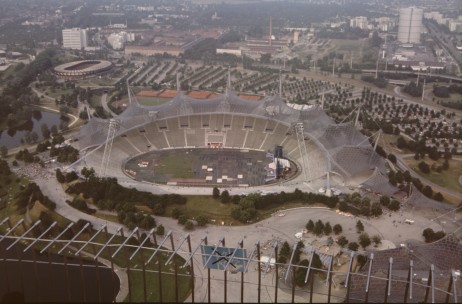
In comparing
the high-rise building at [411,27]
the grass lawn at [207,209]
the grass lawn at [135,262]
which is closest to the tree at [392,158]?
the grass lawn at [207,209]

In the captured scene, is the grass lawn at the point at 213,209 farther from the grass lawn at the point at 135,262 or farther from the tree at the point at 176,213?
the grass lawn at the point at 135,262

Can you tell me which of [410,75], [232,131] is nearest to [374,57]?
[410,75]

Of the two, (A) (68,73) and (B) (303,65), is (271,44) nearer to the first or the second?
(B) (303,65)

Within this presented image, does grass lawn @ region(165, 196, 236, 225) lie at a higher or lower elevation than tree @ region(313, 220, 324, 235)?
lower

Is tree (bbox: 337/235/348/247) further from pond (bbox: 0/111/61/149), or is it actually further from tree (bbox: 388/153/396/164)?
pond (bbox: 0/111/61/149)

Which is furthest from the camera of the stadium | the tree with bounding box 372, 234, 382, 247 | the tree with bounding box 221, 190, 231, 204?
the stadium

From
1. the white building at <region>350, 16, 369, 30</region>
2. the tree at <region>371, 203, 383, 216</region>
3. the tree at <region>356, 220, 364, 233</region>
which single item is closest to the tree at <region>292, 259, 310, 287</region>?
the tree at <region>356, 220, 364, 233</region>

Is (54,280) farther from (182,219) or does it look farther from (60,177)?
(60,177)

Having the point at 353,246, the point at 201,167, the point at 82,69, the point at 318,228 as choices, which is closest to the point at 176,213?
the point at 318,228
